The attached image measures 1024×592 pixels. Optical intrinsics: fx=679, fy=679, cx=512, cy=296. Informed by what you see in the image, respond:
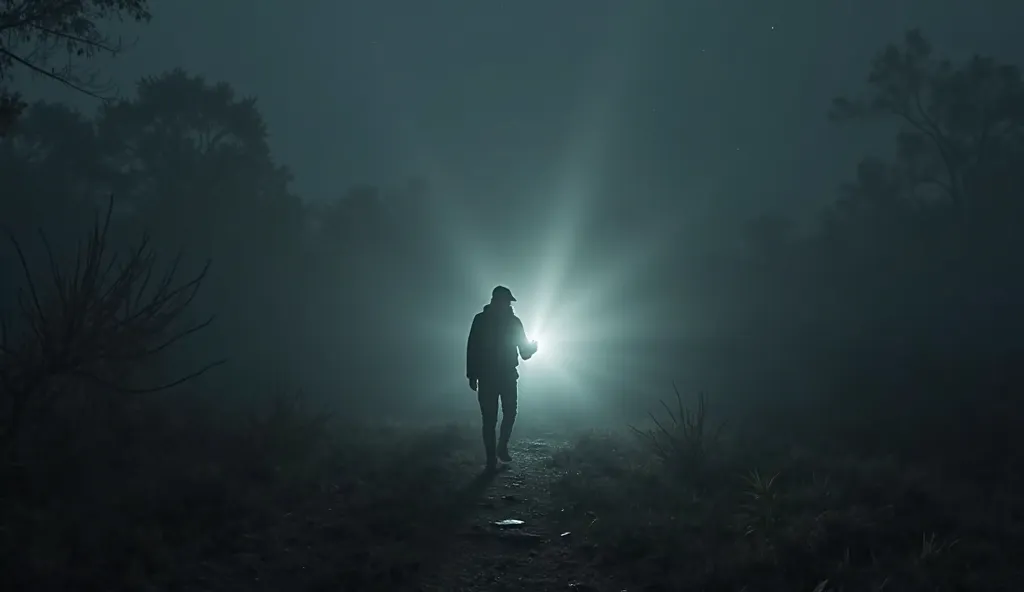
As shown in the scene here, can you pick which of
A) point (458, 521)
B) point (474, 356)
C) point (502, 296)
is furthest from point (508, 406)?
point (458, 521)

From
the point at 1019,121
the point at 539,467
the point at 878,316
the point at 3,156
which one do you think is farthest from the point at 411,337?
the point at 1019,121

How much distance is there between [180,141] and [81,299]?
29.1 metres

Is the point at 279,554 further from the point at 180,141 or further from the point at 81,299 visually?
the point at 180,141

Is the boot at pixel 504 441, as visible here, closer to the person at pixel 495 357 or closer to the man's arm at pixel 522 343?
the person at pixel 495 357

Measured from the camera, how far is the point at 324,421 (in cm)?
859

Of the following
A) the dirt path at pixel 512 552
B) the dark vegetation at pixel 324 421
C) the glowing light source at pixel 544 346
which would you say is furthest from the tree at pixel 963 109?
the dirt path at pixel 512 552

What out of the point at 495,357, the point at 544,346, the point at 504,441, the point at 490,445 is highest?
the point at 544,346

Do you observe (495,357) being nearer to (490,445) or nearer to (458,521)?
(490,445)

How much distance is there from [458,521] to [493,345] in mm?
3242

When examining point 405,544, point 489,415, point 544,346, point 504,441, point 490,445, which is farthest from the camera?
point 544,346

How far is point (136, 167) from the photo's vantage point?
1221 inches

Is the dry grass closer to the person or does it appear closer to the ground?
the ground

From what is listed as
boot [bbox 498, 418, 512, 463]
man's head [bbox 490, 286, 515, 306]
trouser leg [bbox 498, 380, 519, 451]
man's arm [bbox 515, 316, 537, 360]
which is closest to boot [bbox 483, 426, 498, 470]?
trouser leg [bbox 498, 380, 519, 451]

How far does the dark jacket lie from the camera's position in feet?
29.0
